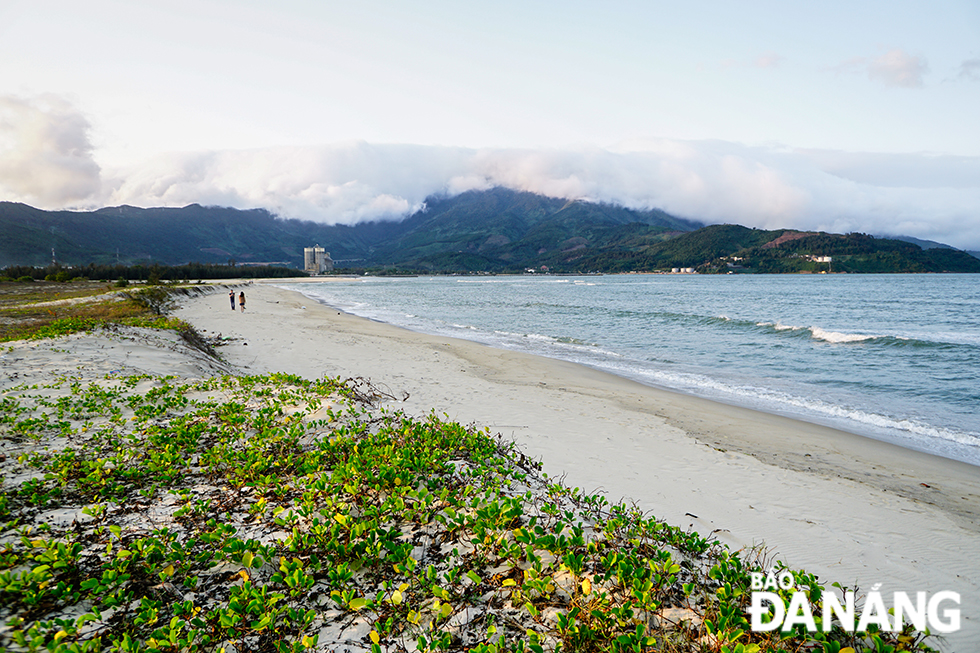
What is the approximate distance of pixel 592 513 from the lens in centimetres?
505

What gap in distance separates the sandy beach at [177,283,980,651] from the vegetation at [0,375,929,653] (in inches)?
52.6

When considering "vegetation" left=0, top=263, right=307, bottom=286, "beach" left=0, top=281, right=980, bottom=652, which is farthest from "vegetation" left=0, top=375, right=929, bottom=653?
"vegetation" left=0, top=263, right=307, bottom=286

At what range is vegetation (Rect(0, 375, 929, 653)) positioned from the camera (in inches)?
122

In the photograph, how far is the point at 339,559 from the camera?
390cm

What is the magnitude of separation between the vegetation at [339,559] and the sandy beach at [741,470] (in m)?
1.34

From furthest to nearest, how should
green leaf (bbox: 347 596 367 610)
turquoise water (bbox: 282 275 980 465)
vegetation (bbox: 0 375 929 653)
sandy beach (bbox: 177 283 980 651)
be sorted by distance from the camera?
turquoise water (bbox: 282 275 980 465)
sandy beach (bbox: 177 283 980 651)
green leaf (bbox: 347 596 367 610)
vegetation (bbox: 0 375 929 653)

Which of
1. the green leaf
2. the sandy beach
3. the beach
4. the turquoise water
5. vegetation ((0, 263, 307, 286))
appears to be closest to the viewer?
the green leaf

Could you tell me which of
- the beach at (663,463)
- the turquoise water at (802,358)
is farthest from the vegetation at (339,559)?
the turquoise water at (802,358)

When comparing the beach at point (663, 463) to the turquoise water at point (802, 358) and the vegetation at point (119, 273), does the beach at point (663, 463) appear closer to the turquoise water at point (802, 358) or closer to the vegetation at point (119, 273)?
the turquoise water at point (802, 358)

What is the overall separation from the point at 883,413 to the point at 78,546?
59.5 feet

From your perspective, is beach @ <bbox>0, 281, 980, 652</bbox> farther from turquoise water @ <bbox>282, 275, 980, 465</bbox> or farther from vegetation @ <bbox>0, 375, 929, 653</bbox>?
turquoise water @ <bbox>282, 275, 980, 465</bbox>

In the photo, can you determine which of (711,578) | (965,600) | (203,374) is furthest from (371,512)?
(203,374)

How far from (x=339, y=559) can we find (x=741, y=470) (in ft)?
23.9

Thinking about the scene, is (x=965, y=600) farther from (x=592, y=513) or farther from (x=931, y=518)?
(x=592, y=513)
